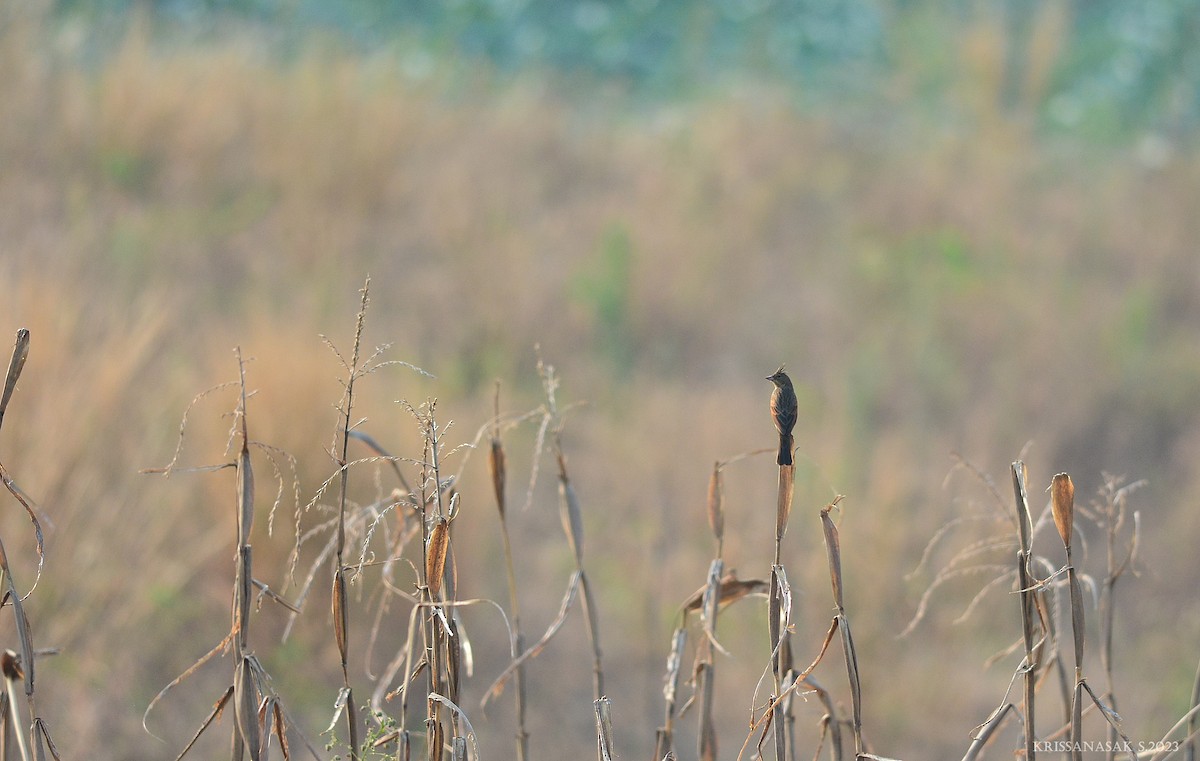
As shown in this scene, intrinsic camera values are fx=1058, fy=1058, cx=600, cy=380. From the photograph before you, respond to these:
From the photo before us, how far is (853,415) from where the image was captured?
3.65 meters

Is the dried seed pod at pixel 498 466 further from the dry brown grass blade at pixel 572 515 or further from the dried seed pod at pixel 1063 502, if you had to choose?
the dried seed pod at pixel 1063 502

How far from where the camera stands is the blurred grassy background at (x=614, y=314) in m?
2.33

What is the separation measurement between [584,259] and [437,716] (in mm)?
3558

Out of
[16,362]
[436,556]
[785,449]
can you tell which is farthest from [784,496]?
[16,362]

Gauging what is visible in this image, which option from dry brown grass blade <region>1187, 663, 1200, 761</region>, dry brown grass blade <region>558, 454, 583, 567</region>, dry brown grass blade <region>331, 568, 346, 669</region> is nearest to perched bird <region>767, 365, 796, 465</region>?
dry brown grass blade <region>558, 454, 583, 567</region>

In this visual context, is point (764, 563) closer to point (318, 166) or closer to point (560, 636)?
point (560, 636)

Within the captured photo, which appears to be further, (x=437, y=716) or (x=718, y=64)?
(x=718, y=64)

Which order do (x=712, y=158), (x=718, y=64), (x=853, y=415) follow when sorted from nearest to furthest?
(x=853, y=415) < (x=712, y=158) < (x=718, y=64)

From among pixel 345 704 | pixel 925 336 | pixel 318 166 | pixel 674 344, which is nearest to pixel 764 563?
pixel 674 344

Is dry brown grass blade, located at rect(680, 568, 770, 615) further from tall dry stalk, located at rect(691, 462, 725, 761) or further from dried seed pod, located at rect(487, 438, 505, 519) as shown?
dried seed pod, located at rect(487, 438, 505, 519)

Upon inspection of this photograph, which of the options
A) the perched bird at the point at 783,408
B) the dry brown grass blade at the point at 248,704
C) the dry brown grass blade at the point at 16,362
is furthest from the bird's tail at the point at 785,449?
the dry brown grass blade at the point at 16,362

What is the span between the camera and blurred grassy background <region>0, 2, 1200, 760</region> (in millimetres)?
2326

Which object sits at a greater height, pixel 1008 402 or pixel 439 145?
pixel 439 145

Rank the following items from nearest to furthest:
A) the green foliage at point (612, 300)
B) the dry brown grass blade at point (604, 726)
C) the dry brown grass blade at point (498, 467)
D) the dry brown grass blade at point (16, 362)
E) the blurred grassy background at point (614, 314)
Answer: the dry brown grass blade at point (16, 362)
the dry brown grass blade at point (604, 726)
the dry brown grass blade at point (498, 467)
the blurred grassy background at point (614, 314)
the green foliage at point (612, 300)
